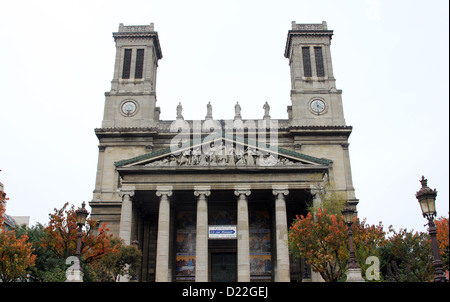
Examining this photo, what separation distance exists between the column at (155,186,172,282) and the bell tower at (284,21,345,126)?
61.3ft

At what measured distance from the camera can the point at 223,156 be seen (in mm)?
36688

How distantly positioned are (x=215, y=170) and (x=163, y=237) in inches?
273

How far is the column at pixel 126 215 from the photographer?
113ft

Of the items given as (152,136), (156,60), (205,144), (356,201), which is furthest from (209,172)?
(156,60)

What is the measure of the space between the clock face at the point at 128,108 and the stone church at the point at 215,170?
123 millimetres

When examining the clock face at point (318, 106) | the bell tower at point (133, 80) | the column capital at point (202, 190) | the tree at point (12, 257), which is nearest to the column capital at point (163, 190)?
the column capital at point (202, 190)

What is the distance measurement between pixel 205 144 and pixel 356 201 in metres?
16.5

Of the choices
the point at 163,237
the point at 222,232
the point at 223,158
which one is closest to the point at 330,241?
the point at 222,232

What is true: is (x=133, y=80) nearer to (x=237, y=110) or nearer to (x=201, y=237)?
(x=237, y=110)

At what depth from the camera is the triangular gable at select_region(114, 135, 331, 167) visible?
3622 centimetres

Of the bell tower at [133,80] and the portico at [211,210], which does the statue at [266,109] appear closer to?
the portico at [211,210]

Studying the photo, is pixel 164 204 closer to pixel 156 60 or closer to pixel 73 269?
pixel 73 269

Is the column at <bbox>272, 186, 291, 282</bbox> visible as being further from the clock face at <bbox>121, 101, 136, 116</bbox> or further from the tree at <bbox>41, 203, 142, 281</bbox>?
the clock face at <bbox>121, 101, 136, 116</bbox>
